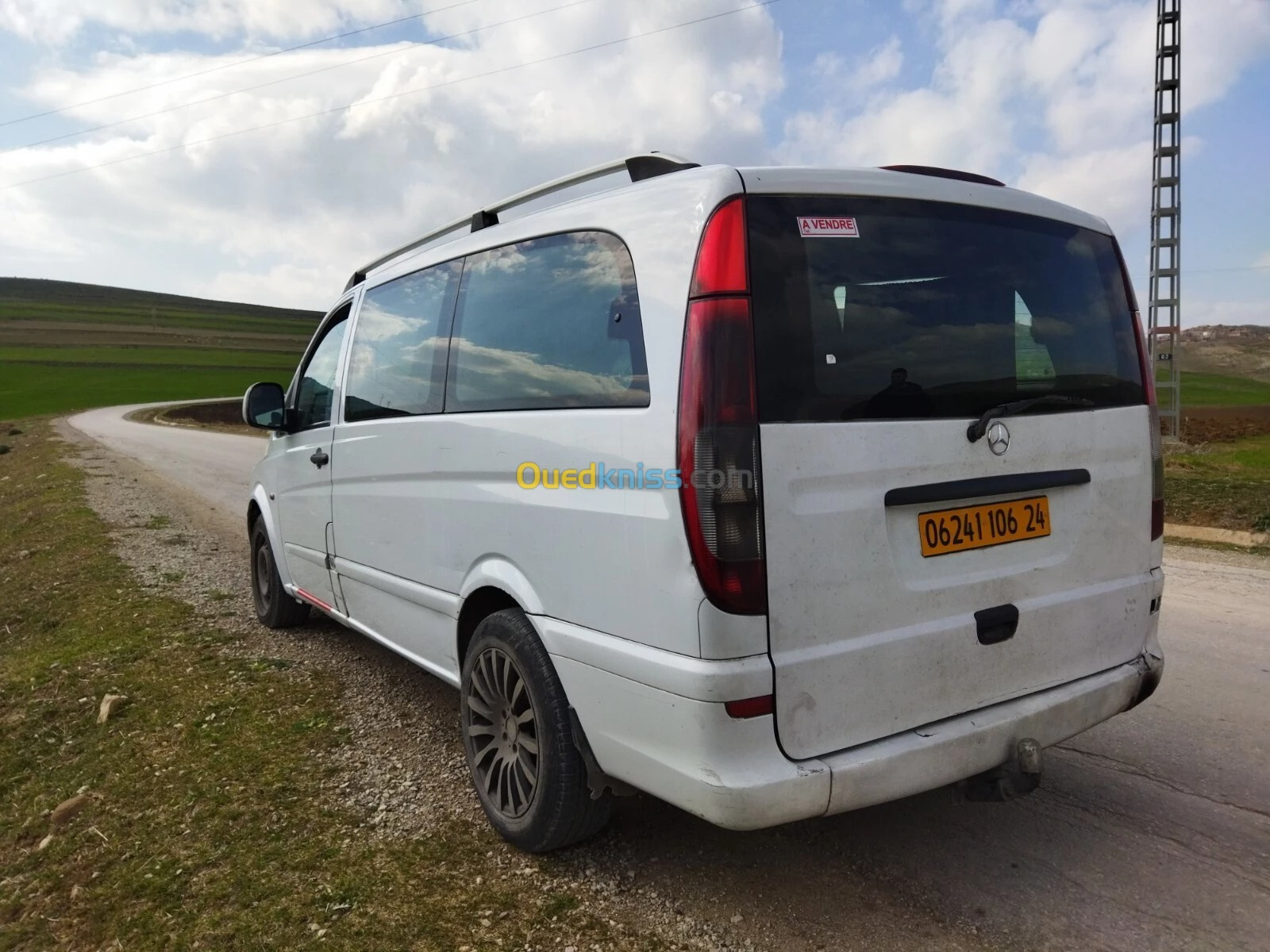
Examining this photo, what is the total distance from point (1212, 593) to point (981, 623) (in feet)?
14.5

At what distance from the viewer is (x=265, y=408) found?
4922mm

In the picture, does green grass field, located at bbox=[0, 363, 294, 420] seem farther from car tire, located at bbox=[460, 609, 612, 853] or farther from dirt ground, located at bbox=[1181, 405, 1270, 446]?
car tire, located at bbox=[460, 609, 612, 853]

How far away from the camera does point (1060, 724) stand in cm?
264

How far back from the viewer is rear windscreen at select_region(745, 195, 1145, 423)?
Answer: 2.25 m

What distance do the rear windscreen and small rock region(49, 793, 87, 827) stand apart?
3.07 meters

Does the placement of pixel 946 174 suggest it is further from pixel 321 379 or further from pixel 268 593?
pixel 268 593

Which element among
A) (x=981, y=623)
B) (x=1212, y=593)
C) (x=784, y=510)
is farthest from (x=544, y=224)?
(x=1212, y=593)

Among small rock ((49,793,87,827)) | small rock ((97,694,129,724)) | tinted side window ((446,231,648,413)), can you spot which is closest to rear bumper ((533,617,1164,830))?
tinted side window ((446,231,648,413))

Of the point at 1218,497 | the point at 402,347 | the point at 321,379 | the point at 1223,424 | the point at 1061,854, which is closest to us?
the point at 1061,854

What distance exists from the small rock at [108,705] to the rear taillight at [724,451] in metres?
3.50

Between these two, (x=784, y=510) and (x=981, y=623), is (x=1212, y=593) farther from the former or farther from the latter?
(x=784, y=510)

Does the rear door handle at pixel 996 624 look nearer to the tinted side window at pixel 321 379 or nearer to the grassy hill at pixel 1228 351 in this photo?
the tinted side window at pixel 321 379

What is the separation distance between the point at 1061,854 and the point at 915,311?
1.75m

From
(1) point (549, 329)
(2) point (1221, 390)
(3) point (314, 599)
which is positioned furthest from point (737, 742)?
(2) point (1221, 390)
